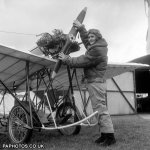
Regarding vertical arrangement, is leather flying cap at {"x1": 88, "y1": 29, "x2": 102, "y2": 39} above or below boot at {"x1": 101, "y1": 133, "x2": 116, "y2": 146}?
above

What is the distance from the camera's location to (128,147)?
16.1ft

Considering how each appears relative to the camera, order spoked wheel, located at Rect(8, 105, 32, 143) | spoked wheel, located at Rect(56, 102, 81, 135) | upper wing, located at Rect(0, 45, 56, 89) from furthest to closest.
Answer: spoked wheel, located at Rect(56, 102, 81, 135)
spoked wheel, located at Rect(8, 105, 32, 143)
upper wing, located at Rect(0, 45, 56, 89)

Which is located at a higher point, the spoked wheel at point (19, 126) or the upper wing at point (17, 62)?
the upper wing at point (17, 62)

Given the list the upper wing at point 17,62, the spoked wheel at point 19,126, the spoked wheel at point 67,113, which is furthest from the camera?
the spoked wheel at point 67,113

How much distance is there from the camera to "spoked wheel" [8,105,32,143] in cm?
526

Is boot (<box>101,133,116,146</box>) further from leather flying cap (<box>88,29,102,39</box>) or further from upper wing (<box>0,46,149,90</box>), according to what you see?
leather flying cap (<box>88,29,102,39</box>)

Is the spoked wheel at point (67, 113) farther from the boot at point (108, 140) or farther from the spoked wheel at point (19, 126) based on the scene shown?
the boot at point (108, 140)

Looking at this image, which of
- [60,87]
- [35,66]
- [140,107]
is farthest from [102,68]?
[140,107]

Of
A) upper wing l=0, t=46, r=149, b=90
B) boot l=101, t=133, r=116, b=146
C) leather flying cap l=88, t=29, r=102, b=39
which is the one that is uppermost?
leather flying cap l=88, t=29, r=102, b=39

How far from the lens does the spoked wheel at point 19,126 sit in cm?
526

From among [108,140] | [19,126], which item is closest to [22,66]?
[19,126]

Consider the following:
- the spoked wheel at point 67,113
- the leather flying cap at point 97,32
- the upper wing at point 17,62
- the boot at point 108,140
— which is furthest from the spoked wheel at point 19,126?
the leather flying cap at point 97,32

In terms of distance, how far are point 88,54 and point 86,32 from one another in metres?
0.81

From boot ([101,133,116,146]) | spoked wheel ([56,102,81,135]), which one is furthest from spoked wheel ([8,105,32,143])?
boot ([101,133,116,146])
